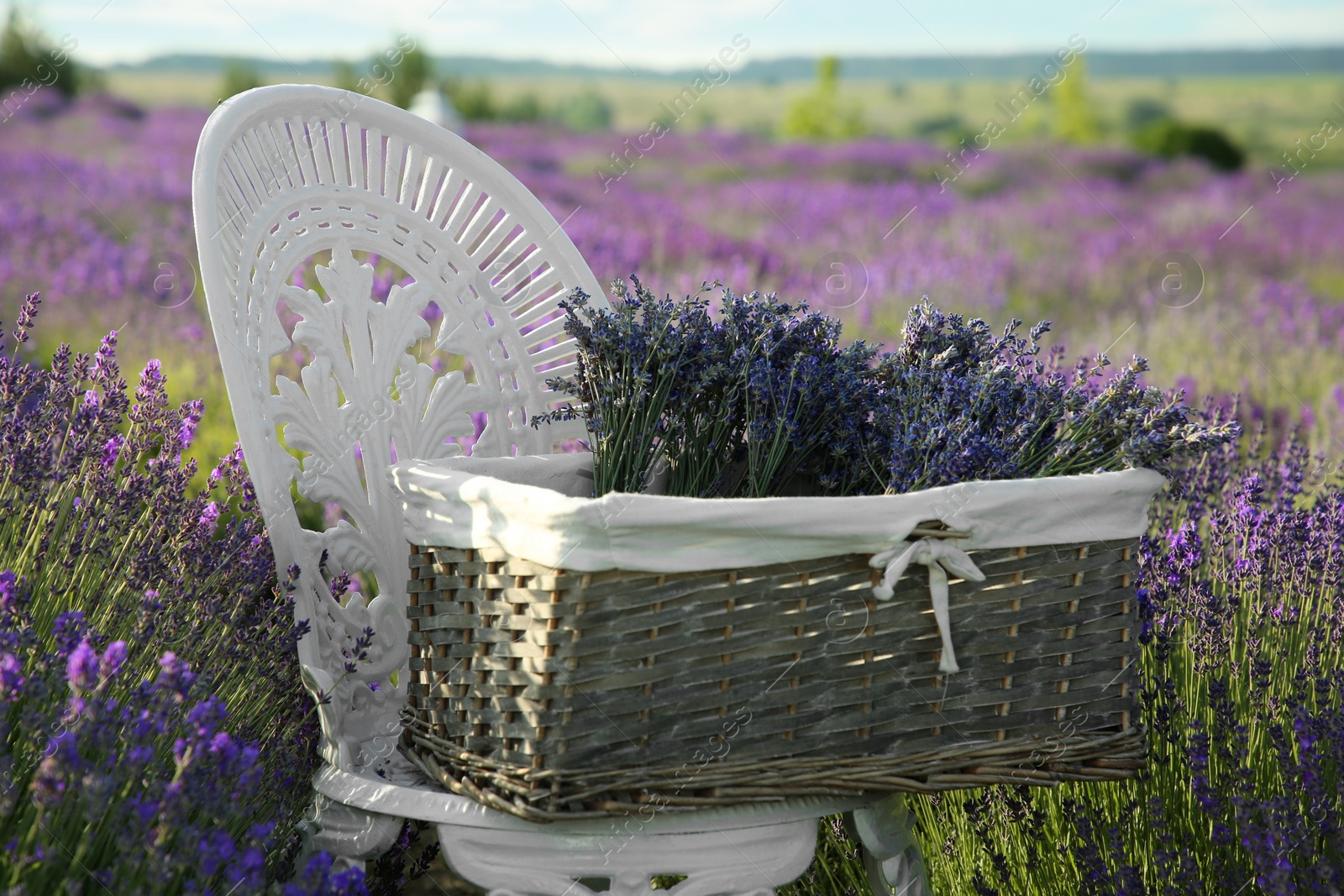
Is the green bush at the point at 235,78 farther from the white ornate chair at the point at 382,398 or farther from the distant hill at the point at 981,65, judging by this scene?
the white ornate chair at the point at 382,398

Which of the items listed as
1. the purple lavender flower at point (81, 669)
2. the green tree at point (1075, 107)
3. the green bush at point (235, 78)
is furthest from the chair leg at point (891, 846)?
the green tree at point (1075, 107)

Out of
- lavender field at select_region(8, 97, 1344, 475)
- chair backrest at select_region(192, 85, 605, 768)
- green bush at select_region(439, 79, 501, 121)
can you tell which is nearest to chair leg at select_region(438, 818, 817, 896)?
chair backrest at select_region(192, 85, 605, 768)

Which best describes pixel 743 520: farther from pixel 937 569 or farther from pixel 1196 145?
pixel 1196 145

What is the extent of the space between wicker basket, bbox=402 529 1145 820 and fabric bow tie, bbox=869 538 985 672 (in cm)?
2

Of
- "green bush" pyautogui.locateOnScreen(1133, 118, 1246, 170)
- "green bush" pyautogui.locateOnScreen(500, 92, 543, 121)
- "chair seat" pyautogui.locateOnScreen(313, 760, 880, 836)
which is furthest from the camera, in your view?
"green bush" pyautogui.locateOnScreen(500, 92, 543, 121)

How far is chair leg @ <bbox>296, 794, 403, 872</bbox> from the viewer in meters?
1.40

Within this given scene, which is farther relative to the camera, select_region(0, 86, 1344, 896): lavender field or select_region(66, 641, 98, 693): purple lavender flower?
select_region(0, 86, 1344, 896): lavender field

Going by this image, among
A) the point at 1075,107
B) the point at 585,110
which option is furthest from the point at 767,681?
the point at 585,110

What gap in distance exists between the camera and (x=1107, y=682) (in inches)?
55.0

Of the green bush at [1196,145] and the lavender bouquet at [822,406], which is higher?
the green bush at [1196,145]

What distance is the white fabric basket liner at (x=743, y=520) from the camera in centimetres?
114

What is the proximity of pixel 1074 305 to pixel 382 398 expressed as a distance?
196 inches

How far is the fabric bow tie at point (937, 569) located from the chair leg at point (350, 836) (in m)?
0.70

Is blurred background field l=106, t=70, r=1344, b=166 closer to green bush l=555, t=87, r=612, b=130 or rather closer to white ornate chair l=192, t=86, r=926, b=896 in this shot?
green bush l=555, t=87, r=612, b=130
